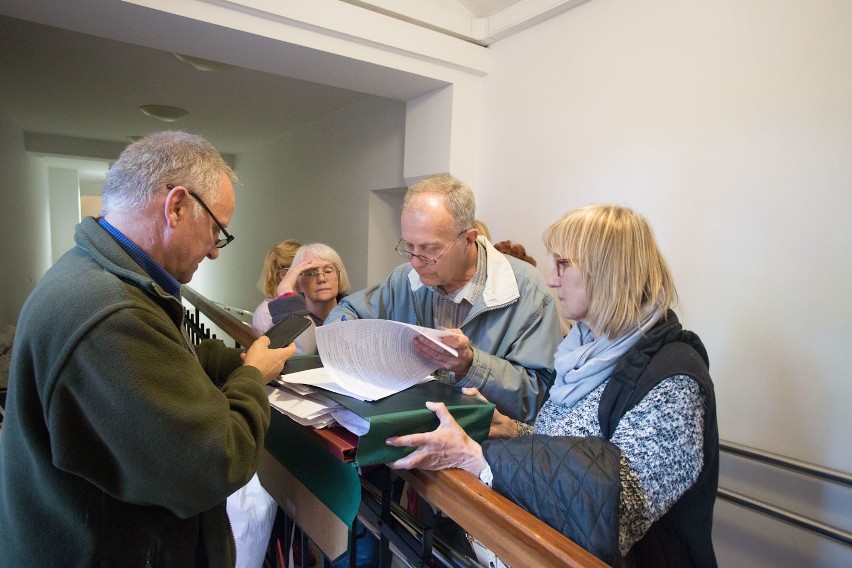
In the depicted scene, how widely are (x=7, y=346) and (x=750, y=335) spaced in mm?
4944

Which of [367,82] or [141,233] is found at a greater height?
[367,82]

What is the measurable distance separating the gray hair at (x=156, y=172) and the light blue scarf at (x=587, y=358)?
825mm

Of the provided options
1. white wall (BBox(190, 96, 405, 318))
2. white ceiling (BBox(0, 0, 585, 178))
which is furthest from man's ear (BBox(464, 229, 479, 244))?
white wall (BBox(190, 96, 405, 318))

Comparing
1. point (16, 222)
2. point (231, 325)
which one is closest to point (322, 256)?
point (231, 325)

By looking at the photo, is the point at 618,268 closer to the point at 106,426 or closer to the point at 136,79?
the point at 106,426

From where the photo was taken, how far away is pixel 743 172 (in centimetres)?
186

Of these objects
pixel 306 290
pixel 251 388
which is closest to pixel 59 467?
pixel 251 388

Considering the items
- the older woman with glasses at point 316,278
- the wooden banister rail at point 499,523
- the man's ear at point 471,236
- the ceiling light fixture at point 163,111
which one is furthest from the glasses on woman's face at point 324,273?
the ceiling light fixture at point 163,111

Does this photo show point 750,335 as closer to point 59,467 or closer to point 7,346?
point 59,467

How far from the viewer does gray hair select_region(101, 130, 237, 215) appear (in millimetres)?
912

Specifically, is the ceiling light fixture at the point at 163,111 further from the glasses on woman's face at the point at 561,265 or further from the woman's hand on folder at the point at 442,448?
the woman's hand on folder at the point at 442,448

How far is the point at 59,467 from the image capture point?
2.48 feet

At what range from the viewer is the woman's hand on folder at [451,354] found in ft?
3.67

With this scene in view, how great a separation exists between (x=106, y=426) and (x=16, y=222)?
5962 millimetres
